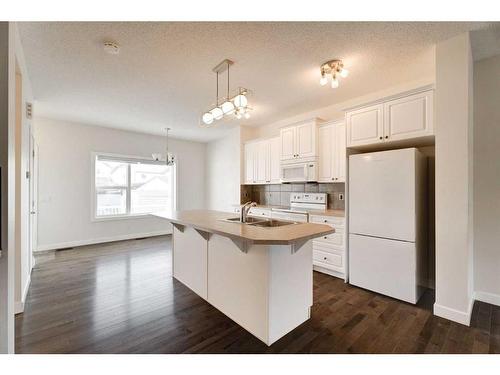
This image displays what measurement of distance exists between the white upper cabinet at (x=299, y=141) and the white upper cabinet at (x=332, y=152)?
0.11 metres

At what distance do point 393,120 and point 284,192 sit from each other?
2.36 m

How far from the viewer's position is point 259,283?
5.76ft

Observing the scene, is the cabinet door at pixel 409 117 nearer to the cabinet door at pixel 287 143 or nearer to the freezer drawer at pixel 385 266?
the freezer drawer at pixel 385 266

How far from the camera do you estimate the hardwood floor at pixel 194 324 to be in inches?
67.9

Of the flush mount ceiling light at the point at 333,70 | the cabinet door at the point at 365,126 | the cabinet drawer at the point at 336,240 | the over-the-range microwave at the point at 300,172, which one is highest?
the flush mount ceiling light at the point at 333,70

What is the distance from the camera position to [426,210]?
2662 millimetres

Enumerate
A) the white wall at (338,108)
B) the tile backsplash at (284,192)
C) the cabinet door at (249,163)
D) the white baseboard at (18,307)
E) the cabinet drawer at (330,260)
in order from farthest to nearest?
the cabinet door at (249,163), the tile backsplash at (284,192), the cabinet drawer at (330,260), the white wall at (338,108), the white baseboard at (18,307)

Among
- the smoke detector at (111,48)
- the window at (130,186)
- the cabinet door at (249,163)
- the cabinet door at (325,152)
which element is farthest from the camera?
the window at (130,186)

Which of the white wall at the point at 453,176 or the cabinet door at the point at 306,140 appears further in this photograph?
the cabinet door at the point at 306,140

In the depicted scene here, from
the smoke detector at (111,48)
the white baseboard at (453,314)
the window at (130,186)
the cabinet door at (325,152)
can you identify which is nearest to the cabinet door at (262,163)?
the cabinet door at (325,152)

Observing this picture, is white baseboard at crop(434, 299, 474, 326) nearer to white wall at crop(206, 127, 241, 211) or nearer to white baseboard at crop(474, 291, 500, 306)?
white baseboard at crop(474, 291, 500, 306)

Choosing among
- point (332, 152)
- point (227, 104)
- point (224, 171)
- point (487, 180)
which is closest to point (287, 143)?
point (332, 152)
